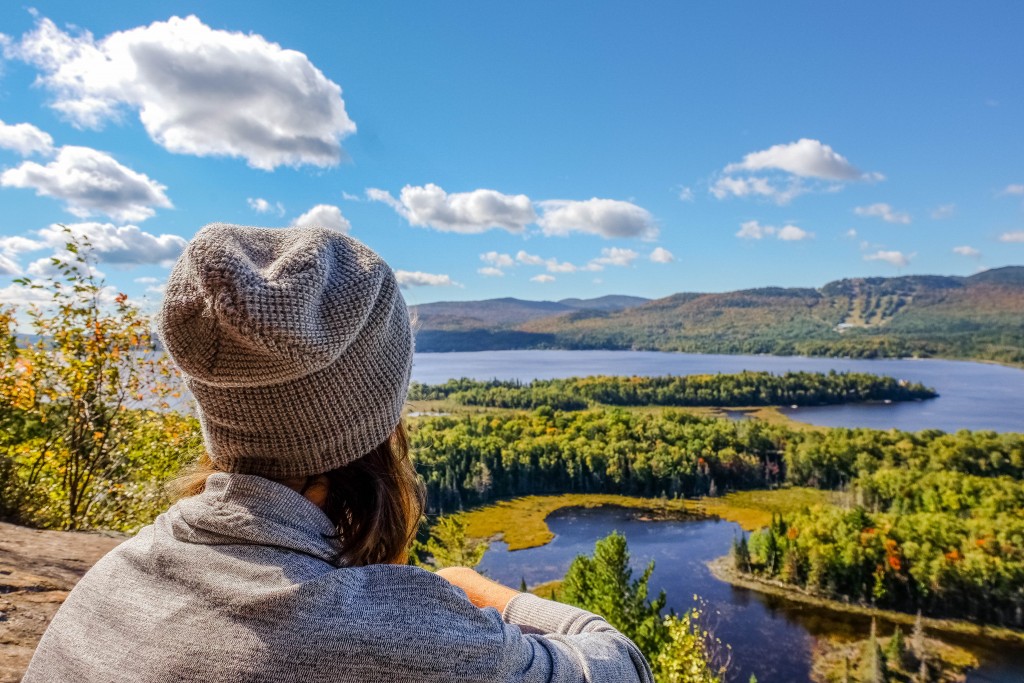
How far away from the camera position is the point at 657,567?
36.5 m

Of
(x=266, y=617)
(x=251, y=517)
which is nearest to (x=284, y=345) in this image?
(x=251, y=517)

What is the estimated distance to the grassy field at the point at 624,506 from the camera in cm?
4455

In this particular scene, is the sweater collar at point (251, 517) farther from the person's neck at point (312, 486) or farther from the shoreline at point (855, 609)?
the shoreline at point (855, 609)

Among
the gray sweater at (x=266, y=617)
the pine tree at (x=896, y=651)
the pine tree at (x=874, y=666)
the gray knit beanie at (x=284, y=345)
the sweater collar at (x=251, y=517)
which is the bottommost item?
the pine tree at (x=896, y=651)

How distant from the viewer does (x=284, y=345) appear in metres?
0.93

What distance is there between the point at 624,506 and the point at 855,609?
22.1m

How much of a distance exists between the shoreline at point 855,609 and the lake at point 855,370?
39.7 metres

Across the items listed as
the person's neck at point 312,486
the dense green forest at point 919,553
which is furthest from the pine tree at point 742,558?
the person's neck at point 312,486

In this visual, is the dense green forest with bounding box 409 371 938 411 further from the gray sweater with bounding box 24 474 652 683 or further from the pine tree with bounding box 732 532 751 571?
the gray sweater with bounding box 24 474 652 683

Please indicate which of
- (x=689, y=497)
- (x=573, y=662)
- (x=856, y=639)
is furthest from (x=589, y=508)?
(x=573, y=662)

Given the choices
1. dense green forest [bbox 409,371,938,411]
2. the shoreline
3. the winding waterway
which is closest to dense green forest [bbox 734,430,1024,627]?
the shoreline

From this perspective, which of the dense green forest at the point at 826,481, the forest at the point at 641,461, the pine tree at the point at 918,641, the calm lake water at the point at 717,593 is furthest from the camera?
the dense green forest at the point at 826,481

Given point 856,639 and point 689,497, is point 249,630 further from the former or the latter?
point 689,497

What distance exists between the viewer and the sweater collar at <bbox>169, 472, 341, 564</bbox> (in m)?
0.96
